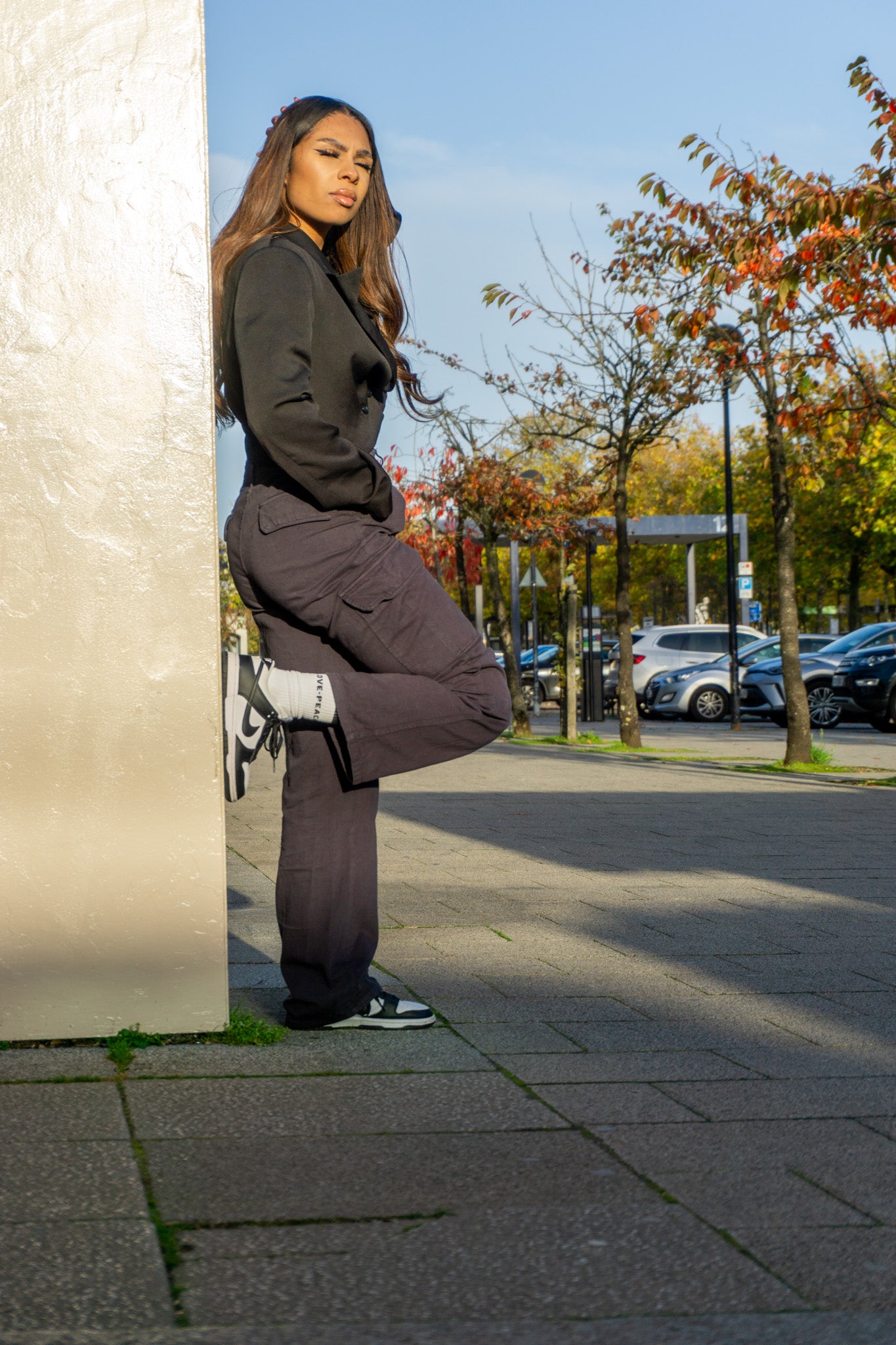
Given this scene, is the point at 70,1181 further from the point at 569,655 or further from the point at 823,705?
the point at 823,705

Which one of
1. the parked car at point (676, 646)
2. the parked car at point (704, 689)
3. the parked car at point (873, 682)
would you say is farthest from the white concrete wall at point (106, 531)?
the parked car at point (676, 646)

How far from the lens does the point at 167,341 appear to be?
3.25 meters

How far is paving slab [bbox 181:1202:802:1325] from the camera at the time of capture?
6.37 ft

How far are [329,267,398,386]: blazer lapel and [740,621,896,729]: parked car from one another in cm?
1866

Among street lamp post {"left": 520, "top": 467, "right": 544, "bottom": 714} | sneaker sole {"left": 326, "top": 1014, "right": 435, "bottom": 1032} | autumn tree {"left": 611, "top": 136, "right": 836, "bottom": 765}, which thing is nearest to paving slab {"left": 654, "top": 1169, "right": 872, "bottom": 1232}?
sneaker sole {"left": 326, "top": 1014, "right": 435, "bottom": 1032}

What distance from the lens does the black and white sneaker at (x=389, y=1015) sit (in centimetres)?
344

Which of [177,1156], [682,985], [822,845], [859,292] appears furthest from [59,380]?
[859,292]

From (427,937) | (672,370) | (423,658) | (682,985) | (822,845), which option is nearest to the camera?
(423,658)

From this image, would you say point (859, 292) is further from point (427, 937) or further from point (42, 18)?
point (42, 18)

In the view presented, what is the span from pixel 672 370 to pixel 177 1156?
1687 cm

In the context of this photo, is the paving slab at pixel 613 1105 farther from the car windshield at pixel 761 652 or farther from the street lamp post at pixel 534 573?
the car windshield at pixel 761 652

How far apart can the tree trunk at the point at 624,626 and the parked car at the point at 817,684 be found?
12.5ft

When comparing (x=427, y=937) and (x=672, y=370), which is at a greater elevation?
(x=672, y=370)

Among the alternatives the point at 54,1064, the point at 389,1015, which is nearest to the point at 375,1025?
the point at 389,1015
